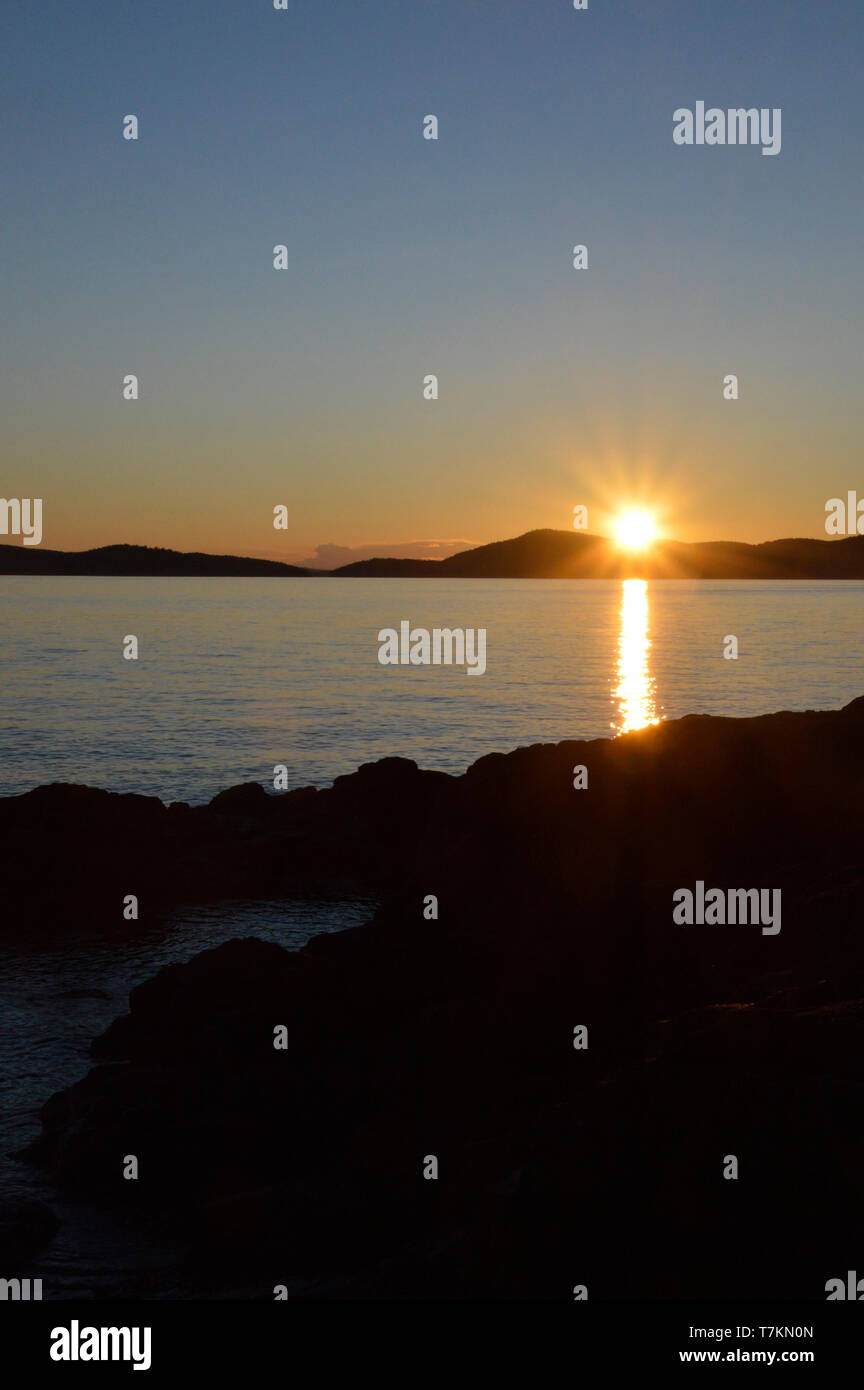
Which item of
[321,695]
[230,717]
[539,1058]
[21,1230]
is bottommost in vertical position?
[21,1230]

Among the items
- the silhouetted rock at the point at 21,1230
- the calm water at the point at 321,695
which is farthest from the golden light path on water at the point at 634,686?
the silhouetted rock at the point at 21,1230

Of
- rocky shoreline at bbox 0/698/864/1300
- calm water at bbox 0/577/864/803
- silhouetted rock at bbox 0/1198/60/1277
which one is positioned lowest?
silhouetted rock at bbox 0/1198/60/1277

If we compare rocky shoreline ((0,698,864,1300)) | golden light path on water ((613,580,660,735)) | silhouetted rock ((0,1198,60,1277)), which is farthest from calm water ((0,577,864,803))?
silhouetted rock ((0,1198,60,1277))

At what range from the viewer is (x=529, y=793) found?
29203mm

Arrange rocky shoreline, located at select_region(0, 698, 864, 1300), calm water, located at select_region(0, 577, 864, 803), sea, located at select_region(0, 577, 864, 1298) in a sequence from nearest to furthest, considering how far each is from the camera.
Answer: rocky shoreline, located at select_region(0, 698, 864, 1300), sea, located at select_region(0, 577, 864, 1298), calm water, located at select_region(0, 577, 864, 803)

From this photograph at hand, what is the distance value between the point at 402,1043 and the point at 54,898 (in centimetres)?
1622

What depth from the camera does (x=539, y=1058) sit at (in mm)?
15070

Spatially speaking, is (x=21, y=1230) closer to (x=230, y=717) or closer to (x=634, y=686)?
(x=230, y=717)

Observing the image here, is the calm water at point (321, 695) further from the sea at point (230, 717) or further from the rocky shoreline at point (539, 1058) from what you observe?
the rocky shoreline at point (539, 1058)

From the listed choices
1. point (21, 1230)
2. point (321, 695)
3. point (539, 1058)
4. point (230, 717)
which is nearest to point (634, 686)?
point (321, 695)

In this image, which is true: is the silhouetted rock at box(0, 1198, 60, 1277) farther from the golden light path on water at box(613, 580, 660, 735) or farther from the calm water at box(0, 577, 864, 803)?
the calm water at box(0, 577, 864, 803)

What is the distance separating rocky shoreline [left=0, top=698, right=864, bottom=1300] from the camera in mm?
10297
